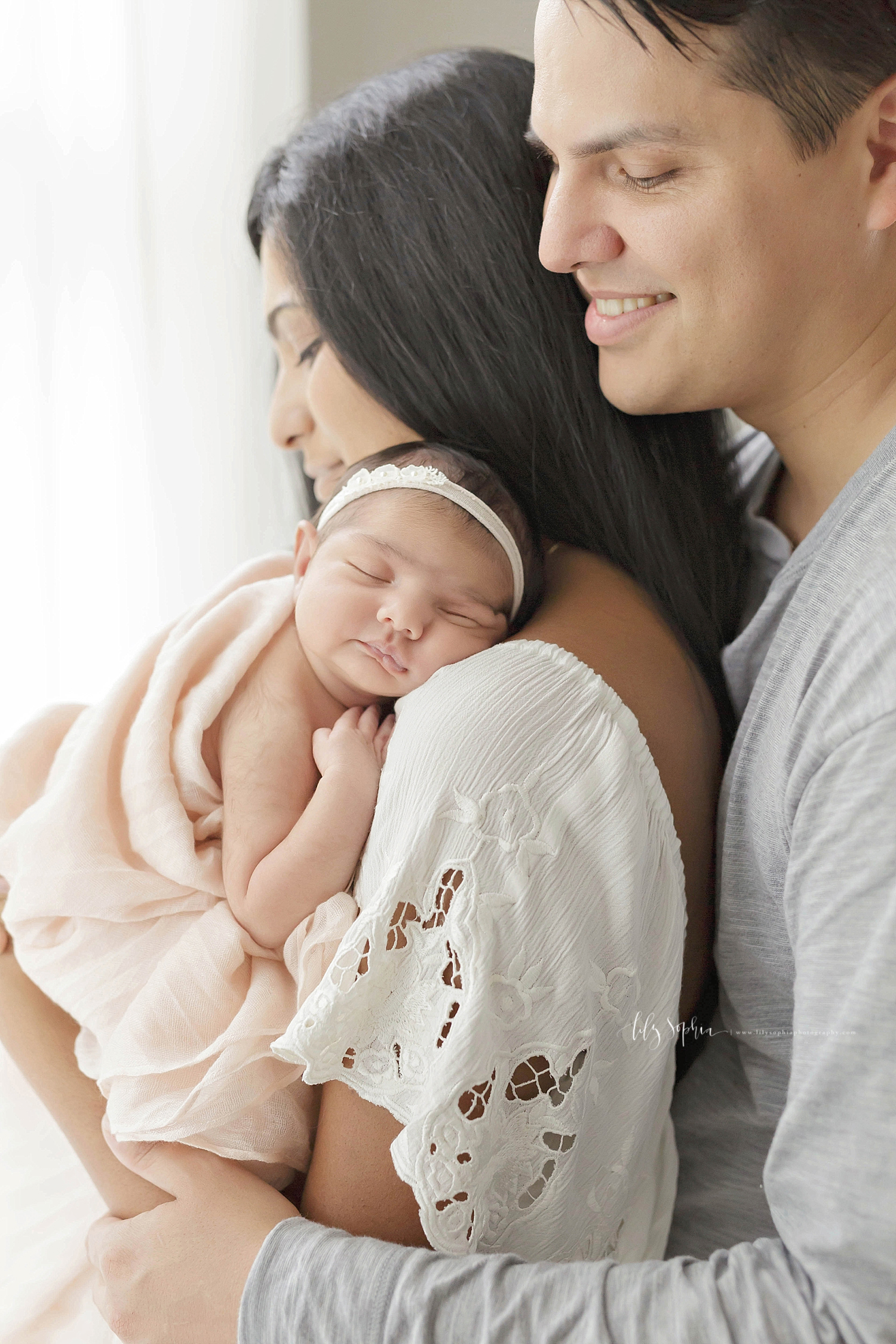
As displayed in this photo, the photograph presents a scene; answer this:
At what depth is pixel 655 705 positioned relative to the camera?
105 cm

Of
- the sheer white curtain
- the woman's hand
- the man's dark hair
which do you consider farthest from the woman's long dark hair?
the sheer white curtain

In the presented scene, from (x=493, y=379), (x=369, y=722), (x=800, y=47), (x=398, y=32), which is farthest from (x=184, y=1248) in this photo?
(x=398, y=32)

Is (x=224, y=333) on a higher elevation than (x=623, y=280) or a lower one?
lower

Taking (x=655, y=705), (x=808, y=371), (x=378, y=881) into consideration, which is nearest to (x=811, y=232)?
(x=808, y=371)

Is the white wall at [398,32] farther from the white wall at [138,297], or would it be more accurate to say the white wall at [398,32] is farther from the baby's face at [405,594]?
the baby's face at [405,594]

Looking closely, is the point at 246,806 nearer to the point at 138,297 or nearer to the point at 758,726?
the point at 758,726

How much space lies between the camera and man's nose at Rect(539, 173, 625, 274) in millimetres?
1079

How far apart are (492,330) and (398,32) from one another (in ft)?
6.03

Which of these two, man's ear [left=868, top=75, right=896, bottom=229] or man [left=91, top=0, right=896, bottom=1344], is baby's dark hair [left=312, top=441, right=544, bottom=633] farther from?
man's ear [left=868, top=75, right=896, bottom=229]

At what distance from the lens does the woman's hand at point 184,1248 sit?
3.04 feet

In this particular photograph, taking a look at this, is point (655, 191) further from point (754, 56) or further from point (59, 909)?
point (59, 909)

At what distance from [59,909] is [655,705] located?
2.23 ft

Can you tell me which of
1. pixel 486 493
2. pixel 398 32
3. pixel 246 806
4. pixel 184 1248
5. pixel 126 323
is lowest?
pixel 184 1248

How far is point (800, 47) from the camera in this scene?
36.9 inches
